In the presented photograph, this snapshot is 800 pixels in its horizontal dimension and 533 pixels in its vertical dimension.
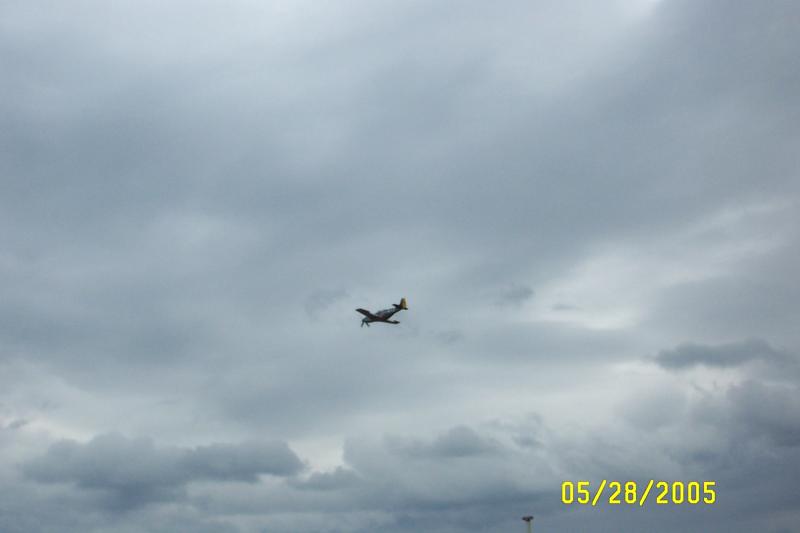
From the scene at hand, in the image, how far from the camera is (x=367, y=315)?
636ft

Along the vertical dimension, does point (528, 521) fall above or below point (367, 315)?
below

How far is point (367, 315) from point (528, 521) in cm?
5615

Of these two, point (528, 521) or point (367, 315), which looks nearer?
point (528, 521)

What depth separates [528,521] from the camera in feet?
524
